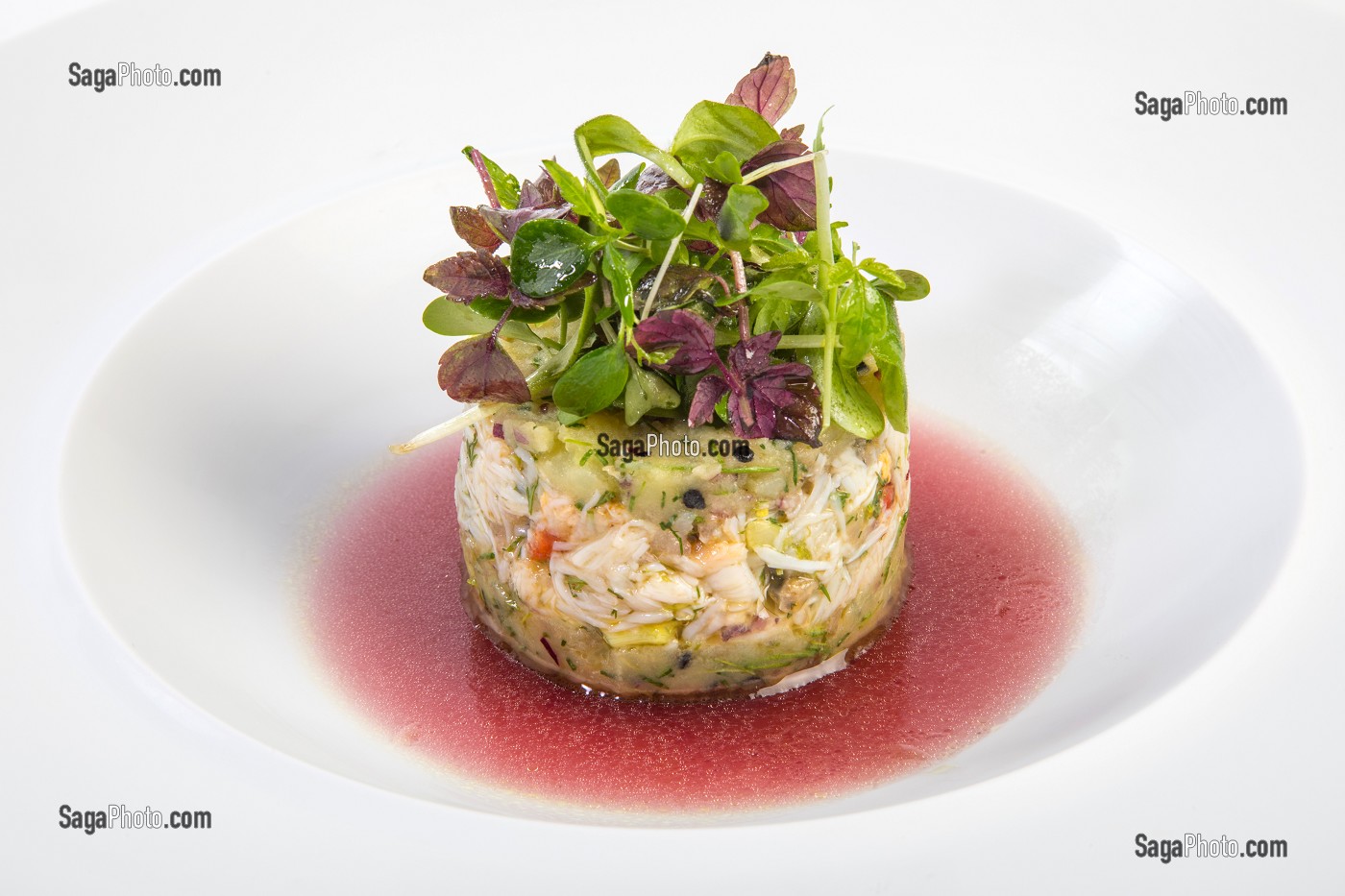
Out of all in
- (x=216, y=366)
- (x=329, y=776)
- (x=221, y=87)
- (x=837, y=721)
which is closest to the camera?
(x=329, y=776)

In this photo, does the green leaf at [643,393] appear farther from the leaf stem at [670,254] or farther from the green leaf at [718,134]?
the green leaf at [718,134]

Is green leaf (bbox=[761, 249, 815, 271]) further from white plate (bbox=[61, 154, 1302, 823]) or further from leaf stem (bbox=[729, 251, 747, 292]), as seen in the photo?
white plate (bbox=[61, 154, 1302, 823])

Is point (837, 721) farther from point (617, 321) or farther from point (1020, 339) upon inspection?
point (1020, 339)

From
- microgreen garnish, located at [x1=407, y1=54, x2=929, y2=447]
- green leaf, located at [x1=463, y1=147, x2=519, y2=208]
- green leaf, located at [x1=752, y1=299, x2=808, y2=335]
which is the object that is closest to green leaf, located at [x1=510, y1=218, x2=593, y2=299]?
microgreen garnish, located at [x1=407, y1=54, x2=929, y2=447]

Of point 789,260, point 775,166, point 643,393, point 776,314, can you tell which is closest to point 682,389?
point 643,393

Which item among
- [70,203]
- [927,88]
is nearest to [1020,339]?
[927,88]
